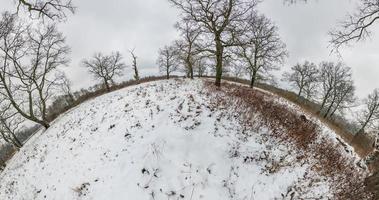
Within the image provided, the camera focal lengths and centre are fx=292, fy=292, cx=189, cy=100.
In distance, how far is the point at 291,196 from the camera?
33.2 ft

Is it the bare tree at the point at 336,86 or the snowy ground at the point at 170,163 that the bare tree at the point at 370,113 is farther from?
the snowy ground at the point at 170,163

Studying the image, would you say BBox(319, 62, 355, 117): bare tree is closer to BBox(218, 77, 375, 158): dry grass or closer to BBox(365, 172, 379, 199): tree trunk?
BBox(218, 77, 375, 158): dry grass

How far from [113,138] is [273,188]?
24.6ft

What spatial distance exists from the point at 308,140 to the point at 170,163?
7032 mm

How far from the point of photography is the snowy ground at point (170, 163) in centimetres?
1062

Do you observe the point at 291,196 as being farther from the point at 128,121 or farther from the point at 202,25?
the point at 202,25

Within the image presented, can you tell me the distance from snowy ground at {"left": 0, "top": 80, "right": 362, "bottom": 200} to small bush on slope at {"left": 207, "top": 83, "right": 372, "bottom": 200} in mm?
588

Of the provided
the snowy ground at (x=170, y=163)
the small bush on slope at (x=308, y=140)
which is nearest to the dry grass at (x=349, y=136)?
the small bush on slope at (x=308, y=140)

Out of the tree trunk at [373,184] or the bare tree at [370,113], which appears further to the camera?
the bare tree at [370,113]

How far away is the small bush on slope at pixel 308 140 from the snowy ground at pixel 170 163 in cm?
59

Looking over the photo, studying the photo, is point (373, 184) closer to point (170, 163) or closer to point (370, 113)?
point (170, 163)

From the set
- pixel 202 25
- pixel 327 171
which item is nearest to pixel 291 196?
pixel 327 171

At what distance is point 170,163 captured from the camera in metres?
11.4

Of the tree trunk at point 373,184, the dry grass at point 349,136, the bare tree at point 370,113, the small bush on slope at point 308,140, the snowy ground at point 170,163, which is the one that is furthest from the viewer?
the bare tree at point 370,113
